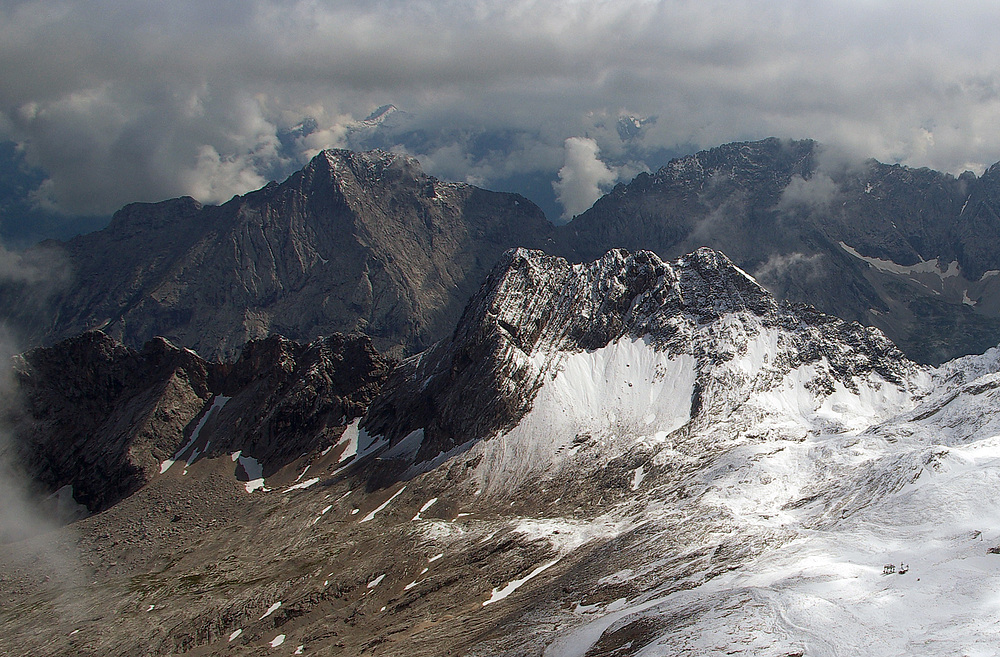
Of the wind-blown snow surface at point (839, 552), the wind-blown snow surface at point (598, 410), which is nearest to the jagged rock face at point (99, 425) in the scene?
the wind-blown snow surface at point (598, 410)

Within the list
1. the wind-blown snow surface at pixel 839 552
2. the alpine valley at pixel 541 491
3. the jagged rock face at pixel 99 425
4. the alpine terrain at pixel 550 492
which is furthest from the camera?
the jagged rock face at pixel 99 425

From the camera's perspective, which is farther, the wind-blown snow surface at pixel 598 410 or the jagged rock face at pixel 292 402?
the jagged rock face at pixel 292 402

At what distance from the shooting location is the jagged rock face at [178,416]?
169875 mm

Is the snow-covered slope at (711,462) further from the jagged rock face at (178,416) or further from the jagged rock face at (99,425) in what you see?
the jagged rock face at (99,425)

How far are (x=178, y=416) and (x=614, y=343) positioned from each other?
124 meters

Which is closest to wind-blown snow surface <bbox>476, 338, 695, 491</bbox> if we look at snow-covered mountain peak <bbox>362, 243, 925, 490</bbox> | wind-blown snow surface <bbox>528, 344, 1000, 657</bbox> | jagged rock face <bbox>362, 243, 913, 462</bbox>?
snow-covered mountain peak <bbox>362, 243, 925, 490</bbox>

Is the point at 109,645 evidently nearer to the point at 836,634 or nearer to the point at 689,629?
the point at 689,629

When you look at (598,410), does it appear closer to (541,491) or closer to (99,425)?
(541,491)

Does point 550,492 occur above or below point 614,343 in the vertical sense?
below

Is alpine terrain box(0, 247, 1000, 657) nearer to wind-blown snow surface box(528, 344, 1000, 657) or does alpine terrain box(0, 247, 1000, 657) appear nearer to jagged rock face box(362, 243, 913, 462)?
wind-blown snow surface box(528, 344, 1000, 657)

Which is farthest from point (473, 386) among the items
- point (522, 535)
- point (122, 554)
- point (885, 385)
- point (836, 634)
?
point (836, 634)

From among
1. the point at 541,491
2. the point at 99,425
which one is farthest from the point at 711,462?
the point at 99,425

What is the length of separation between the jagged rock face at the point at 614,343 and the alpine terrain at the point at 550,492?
30.7 inches

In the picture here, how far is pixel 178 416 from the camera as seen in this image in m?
182
